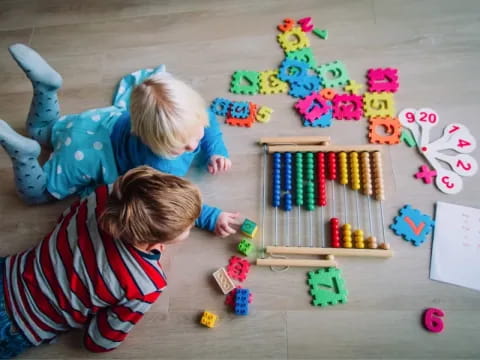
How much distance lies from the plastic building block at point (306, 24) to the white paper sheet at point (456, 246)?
0.70 meters

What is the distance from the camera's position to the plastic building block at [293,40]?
126 centimetres

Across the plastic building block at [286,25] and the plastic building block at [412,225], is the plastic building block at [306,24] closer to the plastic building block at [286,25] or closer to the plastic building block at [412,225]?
the plastic building block at [286,25]

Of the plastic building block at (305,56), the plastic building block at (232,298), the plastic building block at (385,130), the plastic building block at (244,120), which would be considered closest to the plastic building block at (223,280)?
the plastic building block at (232,298)

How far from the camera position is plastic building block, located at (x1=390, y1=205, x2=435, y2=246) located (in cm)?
97

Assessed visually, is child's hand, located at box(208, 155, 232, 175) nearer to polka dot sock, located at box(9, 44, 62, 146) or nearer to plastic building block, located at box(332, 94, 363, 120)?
plastic building block, located at box(332, 94, 363, 120)

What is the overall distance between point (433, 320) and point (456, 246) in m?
0.20

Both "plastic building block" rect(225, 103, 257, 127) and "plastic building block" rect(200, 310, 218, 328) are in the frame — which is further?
"plastic building block" rect(225, 103, 257, 127)

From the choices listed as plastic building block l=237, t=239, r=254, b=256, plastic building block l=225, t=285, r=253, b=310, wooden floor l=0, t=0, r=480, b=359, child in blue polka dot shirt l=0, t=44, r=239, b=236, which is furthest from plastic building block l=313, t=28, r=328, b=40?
plastic building block l=225, t=285, r=253, b=310

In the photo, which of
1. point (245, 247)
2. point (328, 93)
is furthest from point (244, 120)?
point (245, 247)

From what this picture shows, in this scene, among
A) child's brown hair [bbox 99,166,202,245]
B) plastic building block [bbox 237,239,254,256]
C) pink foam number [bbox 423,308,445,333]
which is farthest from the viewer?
plastic building block [bbox 237,239,254,256]

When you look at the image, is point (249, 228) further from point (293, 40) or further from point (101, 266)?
point (293, 40)

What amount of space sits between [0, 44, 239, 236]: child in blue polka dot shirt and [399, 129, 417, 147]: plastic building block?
0.51m

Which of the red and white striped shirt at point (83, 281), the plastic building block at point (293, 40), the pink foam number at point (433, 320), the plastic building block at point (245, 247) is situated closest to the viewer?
the red and white striped shirt at point (83, 281)

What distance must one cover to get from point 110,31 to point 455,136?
1.20 m
